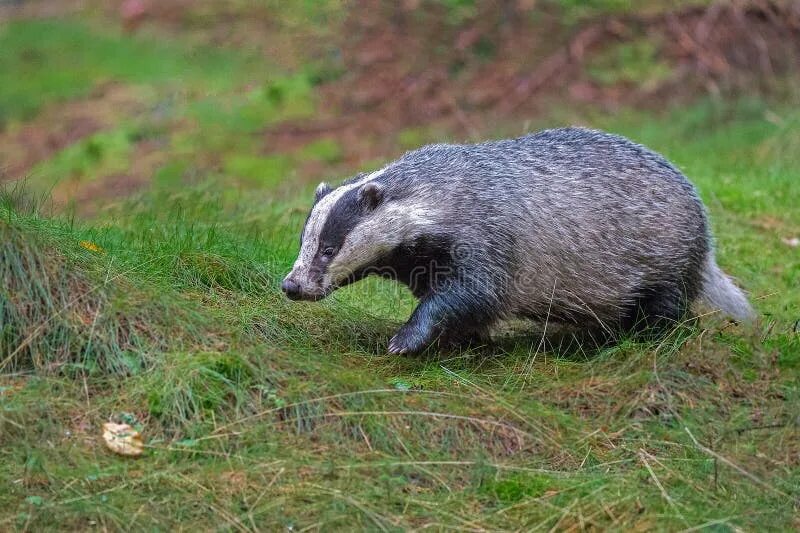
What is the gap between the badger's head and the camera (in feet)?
20.1

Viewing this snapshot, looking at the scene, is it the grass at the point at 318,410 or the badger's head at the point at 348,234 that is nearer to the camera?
the grass at the point at 318,410

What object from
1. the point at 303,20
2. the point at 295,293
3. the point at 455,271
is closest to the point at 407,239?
the point at 455,271

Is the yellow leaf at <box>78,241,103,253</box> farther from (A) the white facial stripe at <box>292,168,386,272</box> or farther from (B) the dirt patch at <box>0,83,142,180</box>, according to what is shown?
(B) the dirt patch at <box>0,83,142,180</box>

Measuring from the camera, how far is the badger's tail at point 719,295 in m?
7.05

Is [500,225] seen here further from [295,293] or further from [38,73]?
[38,73]

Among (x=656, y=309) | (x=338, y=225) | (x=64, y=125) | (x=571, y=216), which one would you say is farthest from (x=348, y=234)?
(x=64, y=125)

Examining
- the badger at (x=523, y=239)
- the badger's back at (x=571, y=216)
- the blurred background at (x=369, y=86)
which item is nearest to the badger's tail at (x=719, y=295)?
the badger at (x=523, y=239)

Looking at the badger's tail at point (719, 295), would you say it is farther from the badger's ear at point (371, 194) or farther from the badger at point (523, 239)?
the badger's ear at point (371, 194)

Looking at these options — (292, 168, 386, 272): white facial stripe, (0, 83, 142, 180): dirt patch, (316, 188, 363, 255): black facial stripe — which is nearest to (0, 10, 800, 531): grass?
(292, 168, 386, 272): white facial stripe

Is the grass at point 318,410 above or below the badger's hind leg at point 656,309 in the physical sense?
above

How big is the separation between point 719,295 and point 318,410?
3015 millimetres

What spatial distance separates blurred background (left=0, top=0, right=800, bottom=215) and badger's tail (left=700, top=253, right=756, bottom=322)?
5.65 metres

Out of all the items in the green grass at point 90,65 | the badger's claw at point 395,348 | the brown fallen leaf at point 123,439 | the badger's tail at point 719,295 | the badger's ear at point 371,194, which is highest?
the badger's ear at point 371,194

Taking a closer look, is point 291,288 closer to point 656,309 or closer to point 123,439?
point 123,439
